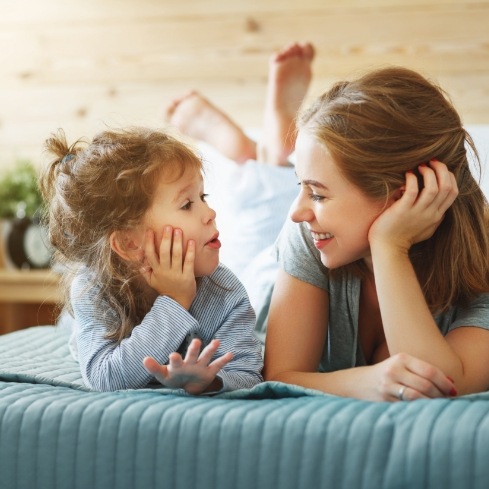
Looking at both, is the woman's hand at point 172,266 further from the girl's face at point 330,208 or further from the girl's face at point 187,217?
the girl's face at point 330,208

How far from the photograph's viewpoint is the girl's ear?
4.42 ft

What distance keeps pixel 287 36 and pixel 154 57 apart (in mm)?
542

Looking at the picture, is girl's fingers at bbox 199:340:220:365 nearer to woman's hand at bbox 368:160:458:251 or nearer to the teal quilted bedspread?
the teal quilted bedspread

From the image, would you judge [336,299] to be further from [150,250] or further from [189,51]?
[189,51]

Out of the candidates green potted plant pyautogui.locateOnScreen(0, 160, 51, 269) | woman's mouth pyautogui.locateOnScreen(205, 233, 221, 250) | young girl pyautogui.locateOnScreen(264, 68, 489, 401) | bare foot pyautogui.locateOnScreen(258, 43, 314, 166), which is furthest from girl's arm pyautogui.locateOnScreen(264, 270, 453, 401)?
green potted plant pyautogui.locateOnScreen(0, 160, 51, 269)

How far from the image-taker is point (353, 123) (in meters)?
1.26

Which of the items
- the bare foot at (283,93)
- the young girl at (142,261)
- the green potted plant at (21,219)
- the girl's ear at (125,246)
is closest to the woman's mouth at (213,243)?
the young girl at (142,261)

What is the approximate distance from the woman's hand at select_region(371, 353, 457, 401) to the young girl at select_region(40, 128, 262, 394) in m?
0.24

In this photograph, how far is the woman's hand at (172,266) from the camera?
1300 mm

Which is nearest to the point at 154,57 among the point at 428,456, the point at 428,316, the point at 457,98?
the point at 457,98

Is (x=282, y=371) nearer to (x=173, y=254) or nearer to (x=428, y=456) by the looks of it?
(x=173, y=254)

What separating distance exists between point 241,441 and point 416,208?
1.44 ft

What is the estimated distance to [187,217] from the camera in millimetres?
1336

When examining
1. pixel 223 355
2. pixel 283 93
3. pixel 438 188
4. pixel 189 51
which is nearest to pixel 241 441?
pixel 223 355
